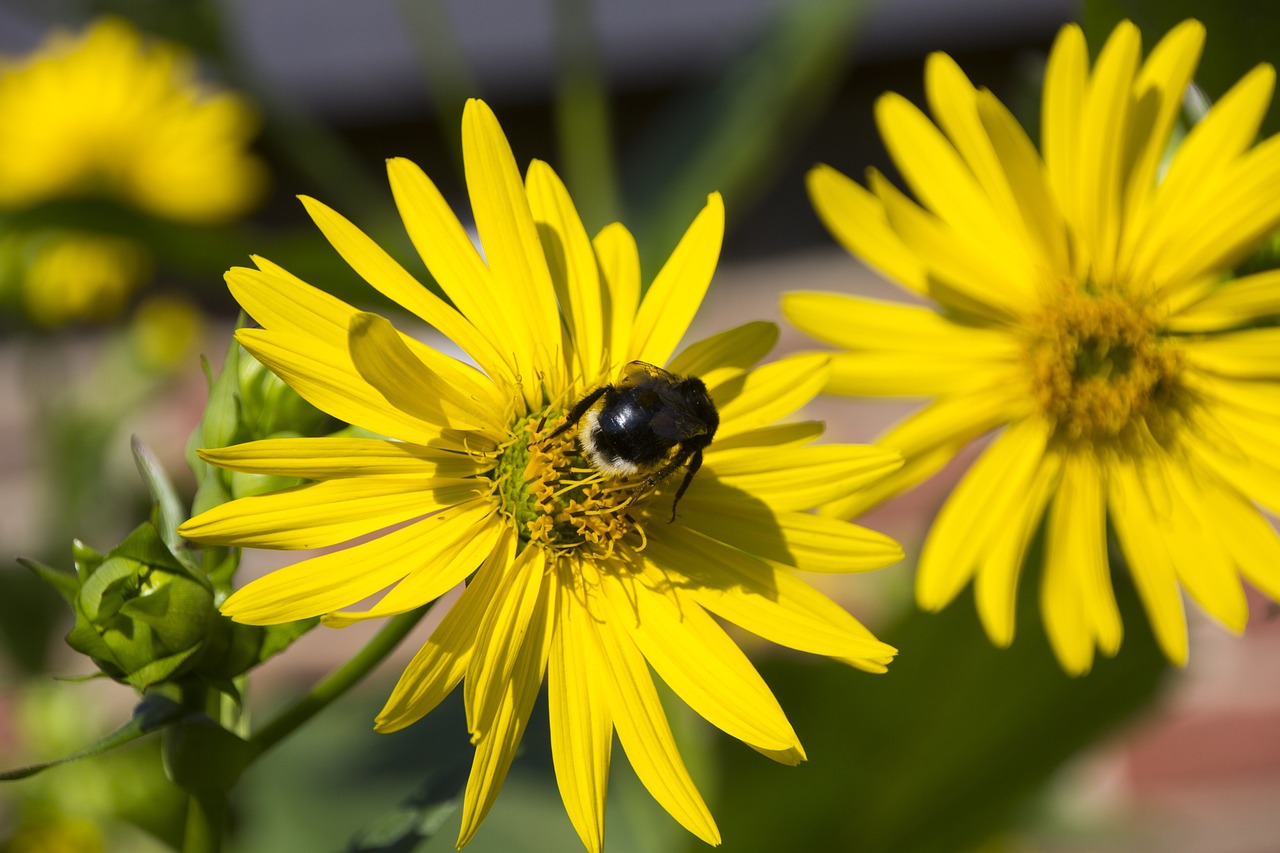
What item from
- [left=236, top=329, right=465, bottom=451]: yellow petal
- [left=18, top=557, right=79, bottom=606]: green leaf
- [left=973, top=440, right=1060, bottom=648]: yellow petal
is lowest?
[left=18, top=557, right=79, bottom=606]: green leaf

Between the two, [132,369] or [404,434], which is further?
[132,369]

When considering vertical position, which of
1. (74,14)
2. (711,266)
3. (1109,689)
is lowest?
(711,266)

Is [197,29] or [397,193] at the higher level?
[197,29]

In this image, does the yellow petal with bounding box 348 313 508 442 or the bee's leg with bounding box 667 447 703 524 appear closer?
the yellow petal with bounding box 348 313 508 442

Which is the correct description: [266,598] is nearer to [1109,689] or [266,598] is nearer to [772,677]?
[772,677]

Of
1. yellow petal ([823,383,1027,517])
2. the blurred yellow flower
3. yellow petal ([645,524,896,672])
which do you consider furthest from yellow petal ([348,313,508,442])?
the blurred yellow flower

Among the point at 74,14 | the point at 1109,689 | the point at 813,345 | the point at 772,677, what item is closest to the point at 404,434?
the point at 772,677

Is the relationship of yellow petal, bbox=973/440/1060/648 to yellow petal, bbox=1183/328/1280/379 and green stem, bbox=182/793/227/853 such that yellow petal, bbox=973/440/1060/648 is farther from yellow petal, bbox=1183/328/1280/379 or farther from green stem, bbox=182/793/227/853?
green stem, bbox=182/793/227/853

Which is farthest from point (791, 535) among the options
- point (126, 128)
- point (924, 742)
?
point (126, 128)

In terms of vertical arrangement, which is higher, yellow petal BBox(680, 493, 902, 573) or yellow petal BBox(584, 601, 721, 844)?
yellow petal BBox(680, 493, 902, 573)
